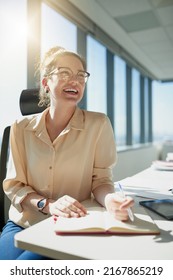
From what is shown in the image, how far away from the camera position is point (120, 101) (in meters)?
4.81

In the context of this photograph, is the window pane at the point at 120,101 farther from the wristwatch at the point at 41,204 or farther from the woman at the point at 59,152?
the wristwatch at the point at 41,204

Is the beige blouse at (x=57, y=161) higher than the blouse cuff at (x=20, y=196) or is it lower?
higher

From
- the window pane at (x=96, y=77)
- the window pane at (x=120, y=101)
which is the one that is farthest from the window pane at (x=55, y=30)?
the window pane at (x=120, y=101)

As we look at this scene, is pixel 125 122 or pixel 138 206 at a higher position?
pixel 125 122

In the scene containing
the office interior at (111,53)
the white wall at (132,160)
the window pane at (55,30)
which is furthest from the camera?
the white wall at (132,160)

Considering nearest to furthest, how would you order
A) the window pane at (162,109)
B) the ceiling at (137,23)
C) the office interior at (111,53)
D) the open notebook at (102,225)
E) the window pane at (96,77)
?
the open notebook at (102,225)
the office interior at (111,53)
the ceiling at (137,23)
the window pane at (96,77)
the window pane at (162,109)

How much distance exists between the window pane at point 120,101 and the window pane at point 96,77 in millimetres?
425

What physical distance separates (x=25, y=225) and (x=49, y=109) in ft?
1.89

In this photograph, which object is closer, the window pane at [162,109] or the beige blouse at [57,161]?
the beige blouse at [57,161]

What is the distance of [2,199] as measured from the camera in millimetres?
1308

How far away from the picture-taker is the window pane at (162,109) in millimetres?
6645

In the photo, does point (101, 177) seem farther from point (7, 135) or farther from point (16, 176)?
point (7, 135)
